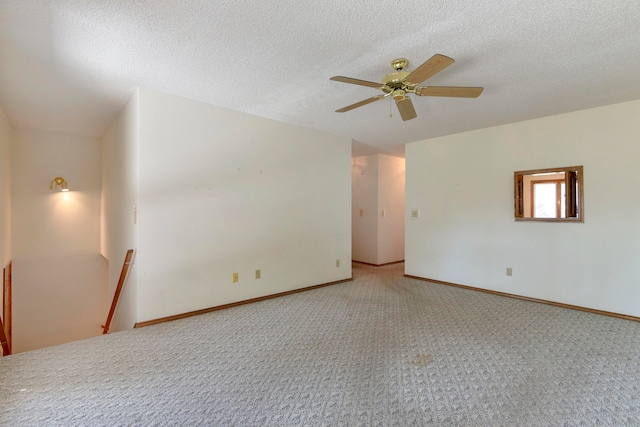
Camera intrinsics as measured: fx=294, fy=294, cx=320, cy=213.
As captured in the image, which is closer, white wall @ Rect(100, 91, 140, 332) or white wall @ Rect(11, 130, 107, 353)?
white wall @ Rect(100, 91, 140, 332)

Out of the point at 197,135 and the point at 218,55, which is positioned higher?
the point at 218,55

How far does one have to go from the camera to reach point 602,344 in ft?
8.89

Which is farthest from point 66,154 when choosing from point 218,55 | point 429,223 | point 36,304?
point 429,223

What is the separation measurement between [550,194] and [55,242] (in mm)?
7666

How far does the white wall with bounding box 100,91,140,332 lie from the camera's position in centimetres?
324

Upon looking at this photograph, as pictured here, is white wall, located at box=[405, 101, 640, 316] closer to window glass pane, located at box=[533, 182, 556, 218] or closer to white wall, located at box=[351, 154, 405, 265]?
window glass pane, located at box=[533, 182, 556, 218]

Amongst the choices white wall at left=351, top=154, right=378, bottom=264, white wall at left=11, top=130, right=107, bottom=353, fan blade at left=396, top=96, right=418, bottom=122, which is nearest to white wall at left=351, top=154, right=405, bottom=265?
white wall at left=351, top=154, right=378, bottom=264

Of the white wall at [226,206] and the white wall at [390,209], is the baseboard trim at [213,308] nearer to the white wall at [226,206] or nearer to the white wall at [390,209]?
the white wall at [226,206]

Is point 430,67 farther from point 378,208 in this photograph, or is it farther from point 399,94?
point 378,208

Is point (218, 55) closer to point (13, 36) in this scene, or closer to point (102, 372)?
point (13, 36)

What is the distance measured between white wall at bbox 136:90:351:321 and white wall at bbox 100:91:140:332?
0.18 m

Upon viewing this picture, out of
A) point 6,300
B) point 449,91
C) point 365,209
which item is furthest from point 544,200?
point 6,300

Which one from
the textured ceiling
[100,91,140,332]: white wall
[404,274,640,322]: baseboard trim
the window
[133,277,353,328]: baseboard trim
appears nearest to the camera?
the textured ceiling

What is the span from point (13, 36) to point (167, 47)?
3.43 feet
